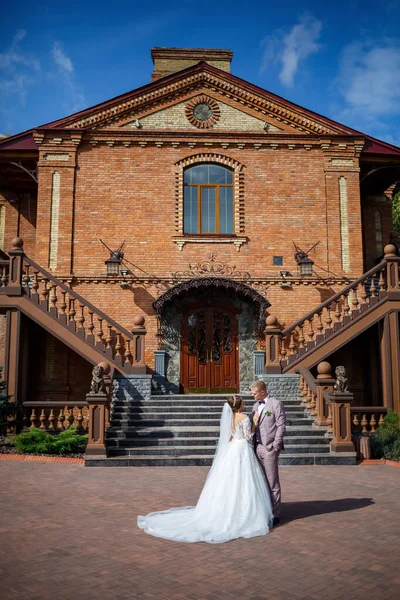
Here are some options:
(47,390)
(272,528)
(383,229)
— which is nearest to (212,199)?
(383,229)

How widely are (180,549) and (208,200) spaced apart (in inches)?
507

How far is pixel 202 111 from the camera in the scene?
1758 centimetres

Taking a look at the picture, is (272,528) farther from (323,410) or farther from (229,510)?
(323,410)

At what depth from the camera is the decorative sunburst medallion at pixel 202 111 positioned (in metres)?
17.5

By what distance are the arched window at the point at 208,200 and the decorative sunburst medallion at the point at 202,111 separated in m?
1.34

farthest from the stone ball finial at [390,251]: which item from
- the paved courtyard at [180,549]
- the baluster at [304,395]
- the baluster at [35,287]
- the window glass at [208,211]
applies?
the baluster at [35,287]

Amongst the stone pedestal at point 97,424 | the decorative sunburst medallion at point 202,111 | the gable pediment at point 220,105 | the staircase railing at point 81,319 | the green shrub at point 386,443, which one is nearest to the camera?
the stone pedestal at point 97,424

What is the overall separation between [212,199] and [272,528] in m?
12.2

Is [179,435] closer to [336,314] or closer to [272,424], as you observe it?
[336,314]

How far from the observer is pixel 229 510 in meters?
6.28

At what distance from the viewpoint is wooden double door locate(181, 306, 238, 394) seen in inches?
641

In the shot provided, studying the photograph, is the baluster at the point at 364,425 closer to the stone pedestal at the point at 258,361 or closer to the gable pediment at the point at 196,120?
the stone pedestal at the point at 258,361

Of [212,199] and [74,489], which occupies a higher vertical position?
[212,199]

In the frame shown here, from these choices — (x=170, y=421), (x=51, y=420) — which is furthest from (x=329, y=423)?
(x=51, y=420)
